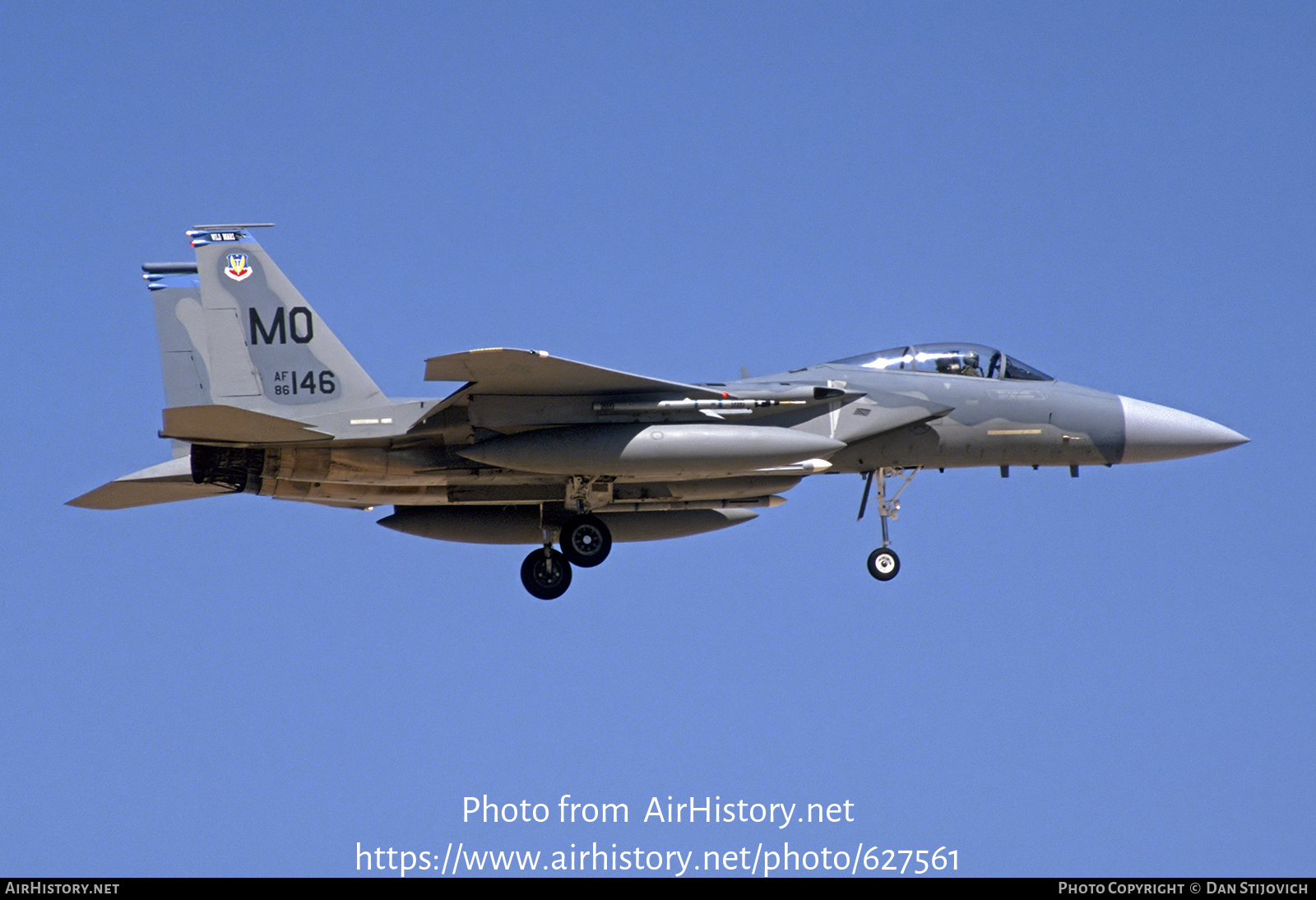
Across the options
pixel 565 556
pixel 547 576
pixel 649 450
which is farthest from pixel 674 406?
pixel 547 576

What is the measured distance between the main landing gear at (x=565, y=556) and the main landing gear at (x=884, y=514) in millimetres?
3047

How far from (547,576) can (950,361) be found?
5.34 meters

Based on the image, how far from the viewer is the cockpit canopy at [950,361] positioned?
66.7 ft

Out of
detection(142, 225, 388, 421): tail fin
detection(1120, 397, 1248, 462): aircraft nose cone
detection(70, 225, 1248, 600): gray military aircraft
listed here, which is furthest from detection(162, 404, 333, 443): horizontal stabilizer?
detection(1120, 397, 1248, 462): aircraft nose cone

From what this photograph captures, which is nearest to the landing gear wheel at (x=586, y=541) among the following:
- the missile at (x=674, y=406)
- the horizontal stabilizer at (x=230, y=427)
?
the missile at (x=674, y=406)

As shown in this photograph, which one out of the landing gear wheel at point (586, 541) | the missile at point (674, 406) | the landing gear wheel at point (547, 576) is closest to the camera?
the missile at point (674, 406)

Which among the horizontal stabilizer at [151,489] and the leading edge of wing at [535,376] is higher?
the leading edge of wing at [535,376]

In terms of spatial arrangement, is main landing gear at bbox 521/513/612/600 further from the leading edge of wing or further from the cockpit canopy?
the cockpit canopy

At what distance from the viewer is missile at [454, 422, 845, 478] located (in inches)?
730

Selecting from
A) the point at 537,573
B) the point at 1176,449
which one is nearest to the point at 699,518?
the point at 537,573

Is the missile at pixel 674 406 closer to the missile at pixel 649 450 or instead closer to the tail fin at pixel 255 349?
the missile at pixel 649 450

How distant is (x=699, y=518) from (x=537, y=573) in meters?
2.34

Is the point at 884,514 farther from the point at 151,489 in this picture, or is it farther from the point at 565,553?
the point at 151,489
